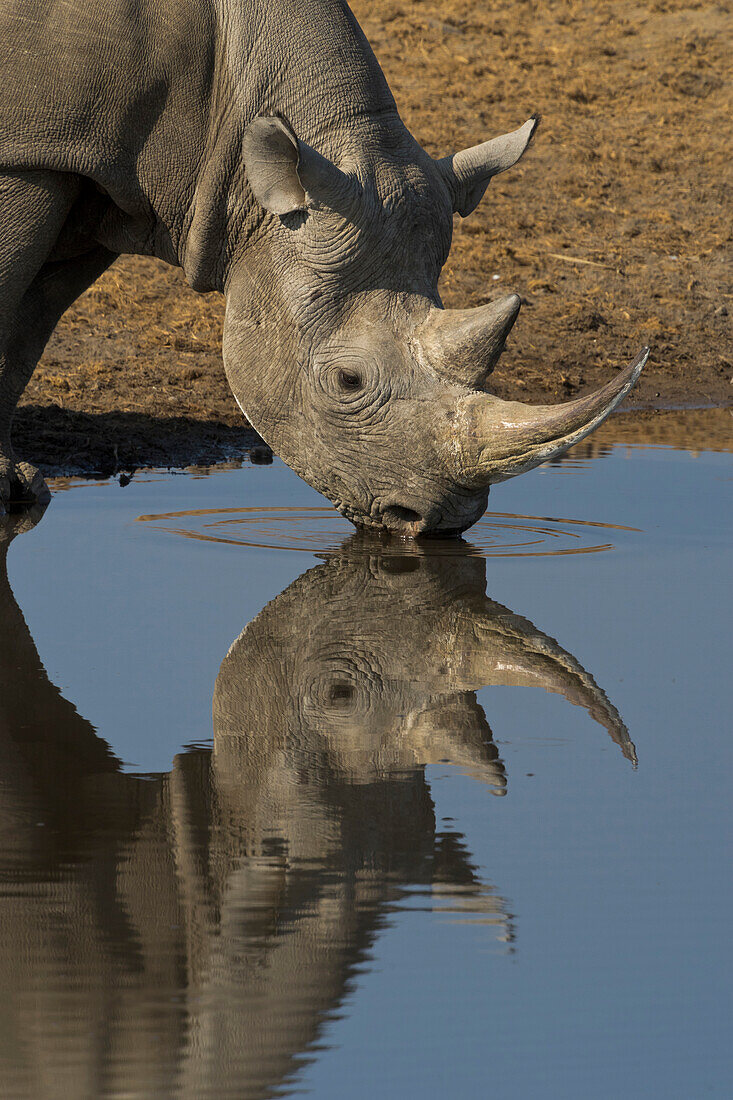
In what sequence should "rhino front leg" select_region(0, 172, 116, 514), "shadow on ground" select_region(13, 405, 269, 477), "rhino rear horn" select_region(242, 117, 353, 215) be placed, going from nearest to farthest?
"rhino rear horn" select_region(242, 117, 353, 215)
"rhino front leg" select_region(0, 172, 116, 514)
"shadow on ground" select_region(13, 405, 269, 477)

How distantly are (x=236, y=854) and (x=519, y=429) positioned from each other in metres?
2.93

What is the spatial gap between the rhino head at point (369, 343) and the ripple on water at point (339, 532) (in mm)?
137

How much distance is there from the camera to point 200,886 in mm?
3266

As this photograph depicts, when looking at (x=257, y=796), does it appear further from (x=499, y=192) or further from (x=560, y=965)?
(x=499, y=192)

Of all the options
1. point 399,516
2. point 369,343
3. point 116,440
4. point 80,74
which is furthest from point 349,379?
point 116,440

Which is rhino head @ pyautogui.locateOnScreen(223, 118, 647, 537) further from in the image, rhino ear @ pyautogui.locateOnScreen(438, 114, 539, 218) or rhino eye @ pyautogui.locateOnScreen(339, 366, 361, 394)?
rhino ear @ pyautogui.locateOnScreen(438, 114, 539, 218)

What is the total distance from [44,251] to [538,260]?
21.5ft

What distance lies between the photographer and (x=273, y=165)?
242 inches

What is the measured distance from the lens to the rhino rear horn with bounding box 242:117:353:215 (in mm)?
6012

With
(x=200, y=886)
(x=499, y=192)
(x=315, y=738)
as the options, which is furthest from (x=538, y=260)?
(x=200, y=886)

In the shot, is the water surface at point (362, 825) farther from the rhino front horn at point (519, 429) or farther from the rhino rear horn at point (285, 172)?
the rhino rear horn at point (285, 172)

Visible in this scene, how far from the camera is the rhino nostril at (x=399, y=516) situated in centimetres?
650

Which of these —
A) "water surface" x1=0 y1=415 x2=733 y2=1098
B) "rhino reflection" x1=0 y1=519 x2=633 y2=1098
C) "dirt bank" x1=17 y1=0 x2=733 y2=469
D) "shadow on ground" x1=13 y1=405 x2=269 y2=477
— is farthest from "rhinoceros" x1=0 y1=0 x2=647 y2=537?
"dirt bank" x1=17 y1=0 x2=733 y2=469

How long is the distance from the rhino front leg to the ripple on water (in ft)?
2.21
